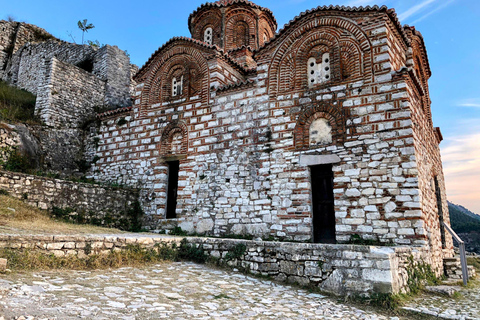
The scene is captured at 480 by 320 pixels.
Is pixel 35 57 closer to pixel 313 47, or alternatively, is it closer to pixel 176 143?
pixel 176 143

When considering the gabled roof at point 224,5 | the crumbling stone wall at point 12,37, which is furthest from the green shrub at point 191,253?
the crumbling stone wall at point 12,37

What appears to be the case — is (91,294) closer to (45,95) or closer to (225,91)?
(225,91)

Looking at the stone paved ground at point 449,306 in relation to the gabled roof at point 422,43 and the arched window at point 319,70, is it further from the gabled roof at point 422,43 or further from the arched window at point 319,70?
the gabled roof at point 422,43

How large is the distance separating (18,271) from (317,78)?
7856 mm

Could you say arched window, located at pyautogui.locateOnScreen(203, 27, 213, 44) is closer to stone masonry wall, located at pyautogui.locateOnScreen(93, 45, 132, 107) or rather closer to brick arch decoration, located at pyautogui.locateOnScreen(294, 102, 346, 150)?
stone masonry wall, located at pyautogui.locateOnScreen(93, 45, 132, 107)

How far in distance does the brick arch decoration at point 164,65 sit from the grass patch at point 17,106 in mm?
4503

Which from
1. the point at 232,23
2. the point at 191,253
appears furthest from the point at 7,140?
the point at 232,23

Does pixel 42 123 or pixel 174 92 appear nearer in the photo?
pixel 174 92

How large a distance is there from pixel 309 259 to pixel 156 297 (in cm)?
277

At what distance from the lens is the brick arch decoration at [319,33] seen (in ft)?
27.9

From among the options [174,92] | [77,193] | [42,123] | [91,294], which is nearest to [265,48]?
[174,92]

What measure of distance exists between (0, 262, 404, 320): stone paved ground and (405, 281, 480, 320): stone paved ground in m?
0.90

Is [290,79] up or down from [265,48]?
down

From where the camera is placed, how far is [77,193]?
10125mm
